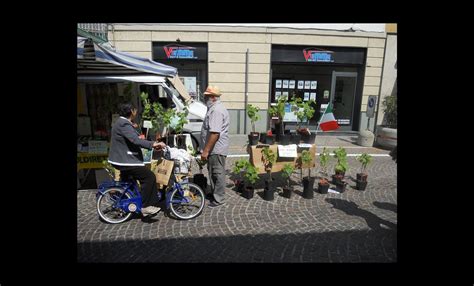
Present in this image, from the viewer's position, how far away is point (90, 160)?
4.73 meters

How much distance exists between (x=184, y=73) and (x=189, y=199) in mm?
7655

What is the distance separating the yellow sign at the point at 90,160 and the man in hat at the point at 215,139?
1.86m

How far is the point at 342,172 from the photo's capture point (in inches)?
208

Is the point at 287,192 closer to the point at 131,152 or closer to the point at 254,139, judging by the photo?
the point at 254,139

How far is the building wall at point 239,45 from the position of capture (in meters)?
9.91

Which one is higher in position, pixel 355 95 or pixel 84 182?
pixel 355 95

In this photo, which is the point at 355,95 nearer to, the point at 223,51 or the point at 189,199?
the point at 223,51

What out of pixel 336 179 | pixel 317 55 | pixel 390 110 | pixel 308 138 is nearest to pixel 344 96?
pixel 390 110

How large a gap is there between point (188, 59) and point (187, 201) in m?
7.56

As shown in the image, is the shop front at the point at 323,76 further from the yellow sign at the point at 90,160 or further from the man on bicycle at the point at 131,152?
the man on bicycle at the point at 131,152

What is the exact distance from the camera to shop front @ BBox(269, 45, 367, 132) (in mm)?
10625

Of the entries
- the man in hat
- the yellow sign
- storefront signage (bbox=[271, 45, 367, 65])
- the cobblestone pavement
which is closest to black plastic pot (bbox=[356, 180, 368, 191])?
the cobblestone pavement

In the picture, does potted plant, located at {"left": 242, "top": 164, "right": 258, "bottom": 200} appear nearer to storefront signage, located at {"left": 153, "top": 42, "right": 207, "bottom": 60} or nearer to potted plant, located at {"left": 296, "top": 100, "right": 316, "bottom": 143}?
potted plant, located at {"left": 296, "top": 100, "right": 316, "bottom": 143}
